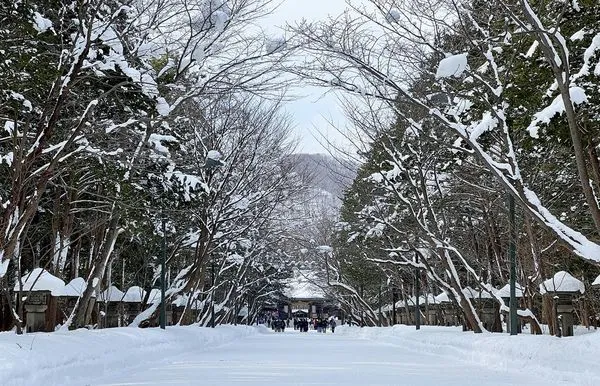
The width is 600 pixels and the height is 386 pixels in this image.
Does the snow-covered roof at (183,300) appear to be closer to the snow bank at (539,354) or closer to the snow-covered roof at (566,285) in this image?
the snow bank at (539,354)

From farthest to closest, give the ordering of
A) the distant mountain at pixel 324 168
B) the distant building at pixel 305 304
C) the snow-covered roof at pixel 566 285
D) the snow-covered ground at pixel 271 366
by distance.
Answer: the distant building at pixel 305 304
the distant mountain at pixel 324 168
the snow-covered roof at pixel 566 285
the snow-covered ground at pixel 271 366

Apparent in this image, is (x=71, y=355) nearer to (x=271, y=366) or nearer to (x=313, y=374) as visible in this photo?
(x=313, y=374)

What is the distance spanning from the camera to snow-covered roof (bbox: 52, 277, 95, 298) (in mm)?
17962

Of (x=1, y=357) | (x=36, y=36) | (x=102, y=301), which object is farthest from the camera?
(x=102, y=301)

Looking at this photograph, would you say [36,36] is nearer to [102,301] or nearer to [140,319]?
[140,319]

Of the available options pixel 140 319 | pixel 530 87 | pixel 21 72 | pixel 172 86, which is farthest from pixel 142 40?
pixel 140 319

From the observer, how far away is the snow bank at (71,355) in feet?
29.7

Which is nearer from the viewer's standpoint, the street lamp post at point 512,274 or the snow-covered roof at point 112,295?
the street lamp post at point 512,274

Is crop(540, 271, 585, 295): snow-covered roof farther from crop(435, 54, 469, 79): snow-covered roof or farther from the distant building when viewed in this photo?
the distant building

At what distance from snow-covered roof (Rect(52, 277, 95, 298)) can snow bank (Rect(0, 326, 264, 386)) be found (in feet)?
6.35

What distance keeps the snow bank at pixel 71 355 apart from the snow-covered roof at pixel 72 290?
6.35 ft

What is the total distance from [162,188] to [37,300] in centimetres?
390

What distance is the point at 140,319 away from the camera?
2686 cm

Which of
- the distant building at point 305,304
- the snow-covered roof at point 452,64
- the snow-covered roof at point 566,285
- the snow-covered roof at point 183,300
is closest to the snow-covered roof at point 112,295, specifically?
the snow-covered roof at point 183,300
